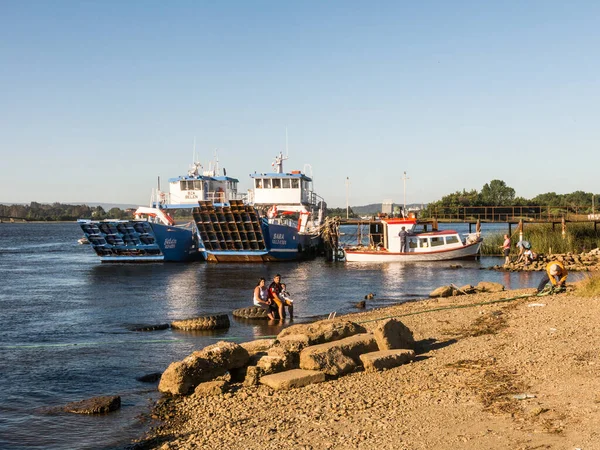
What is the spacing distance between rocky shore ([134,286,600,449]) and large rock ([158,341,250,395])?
9.7 inches

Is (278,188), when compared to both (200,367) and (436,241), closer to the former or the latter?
(436,241)

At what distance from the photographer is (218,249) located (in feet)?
166

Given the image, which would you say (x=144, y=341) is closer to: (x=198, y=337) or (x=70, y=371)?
(x=198, y=337)

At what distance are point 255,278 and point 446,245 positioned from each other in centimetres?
1450

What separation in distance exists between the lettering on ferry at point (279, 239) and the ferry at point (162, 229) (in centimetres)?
427

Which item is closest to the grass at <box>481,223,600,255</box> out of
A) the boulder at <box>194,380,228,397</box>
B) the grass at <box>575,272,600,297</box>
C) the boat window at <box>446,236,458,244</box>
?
the boat window at <box>446,236,458,244</box>

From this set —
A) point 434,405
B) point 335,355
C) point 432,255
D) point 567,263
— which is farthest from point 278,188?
point 434,405

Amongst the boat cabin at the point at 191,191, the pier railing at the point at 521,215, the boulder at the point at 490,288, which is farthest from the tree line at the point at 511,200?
the boulder at the point at 490,288

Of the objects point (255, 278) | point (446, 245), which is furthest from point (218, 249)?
point (446, 245)

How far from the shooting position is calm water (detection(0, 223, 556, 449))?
37.7 ft

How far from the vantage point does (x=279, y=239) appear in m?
50.2

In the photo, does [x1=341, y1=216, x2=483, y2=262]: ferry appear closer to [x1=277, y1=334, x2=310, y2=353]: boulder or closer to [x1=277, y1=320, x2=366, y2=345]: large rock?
[x1=277, y1=320, x2=366, y2=345]: large rock

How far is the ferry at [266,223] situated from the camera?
47.5 meters

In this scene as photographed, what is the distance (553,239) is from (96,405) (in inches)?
1567
